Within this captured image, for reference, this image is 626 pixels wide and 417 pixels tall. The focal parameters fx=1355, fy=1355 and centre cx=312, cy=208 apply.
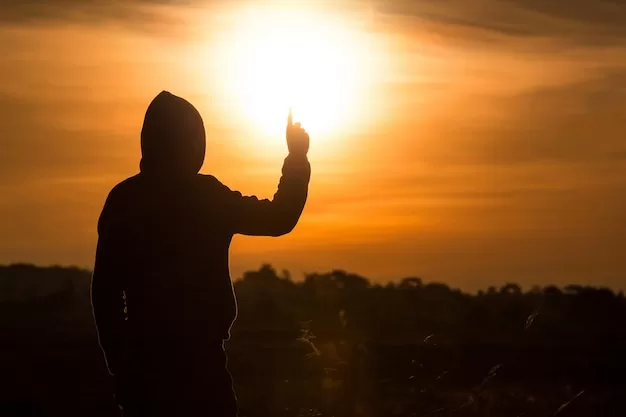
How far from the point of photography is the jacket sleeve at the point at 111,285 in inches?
263

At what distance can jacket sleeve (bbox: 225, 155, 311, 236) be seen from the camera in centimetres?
677

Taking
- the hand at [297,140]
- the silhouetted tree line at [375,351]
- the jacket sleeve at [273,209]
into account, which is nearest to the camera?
the jacket sleeve at [273,209]

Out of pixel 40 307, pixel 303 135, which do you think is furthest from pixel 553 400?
pixel 40 307

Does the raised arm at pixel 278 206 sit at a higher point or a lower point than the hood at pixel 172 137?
lower

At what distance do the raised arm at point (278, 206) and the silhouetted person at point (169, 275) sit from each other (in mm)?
11

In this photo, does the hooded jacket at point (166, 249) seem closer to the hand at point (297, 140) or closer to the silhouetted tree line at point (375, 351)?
the hand at point (297, 140)

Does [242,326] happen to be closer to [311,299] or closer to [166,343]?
[311,299]

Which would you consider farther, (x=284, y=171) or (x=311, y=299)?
(x=311, y=299)

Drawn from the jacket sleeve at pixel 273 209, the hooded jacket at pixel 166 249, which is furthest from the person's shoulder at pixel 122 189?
the jacket sleeve at pixel 273 209

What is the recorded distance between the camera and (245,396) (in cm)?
1805

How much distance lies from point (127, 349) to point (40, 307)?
26.1 meters

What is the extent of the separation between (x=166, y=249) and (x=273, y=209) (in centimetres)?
57

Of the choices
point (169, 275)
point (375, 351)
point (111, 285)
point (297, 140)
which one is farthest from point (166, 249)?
point (375, 351)

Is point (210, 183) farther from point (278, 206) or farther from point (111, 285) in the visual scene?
point (111, 285)
